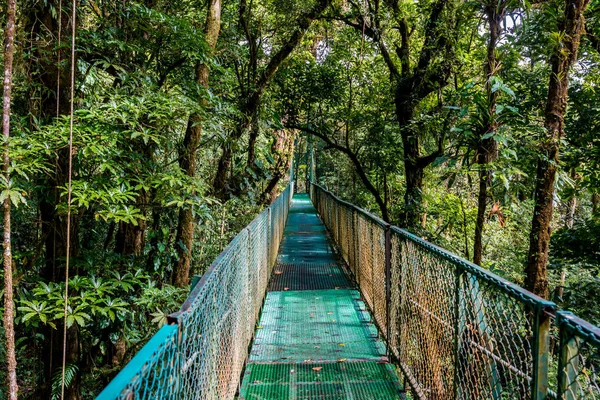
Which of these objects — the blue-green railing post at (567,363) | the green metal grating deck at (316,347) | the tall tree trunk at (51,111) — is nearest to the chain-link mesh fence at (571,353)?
the blue-green railing post at (567,363)

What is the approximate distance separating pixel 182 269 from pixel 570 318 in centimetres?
424

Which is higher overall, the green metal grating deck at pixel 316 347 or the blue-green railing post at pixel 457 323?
the blue-green railing post at pixel 457 323

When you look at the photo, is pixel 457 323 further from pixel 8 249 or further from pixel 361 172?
pixel 361 172

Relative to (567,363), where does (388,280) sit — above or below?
below

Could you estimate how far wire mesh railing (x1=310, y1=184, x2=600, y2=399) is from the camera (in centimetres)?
140

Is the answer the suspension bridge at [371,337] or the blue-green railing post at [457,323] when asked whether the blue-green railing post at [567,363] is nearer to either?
the suspension bridge at [371,337]

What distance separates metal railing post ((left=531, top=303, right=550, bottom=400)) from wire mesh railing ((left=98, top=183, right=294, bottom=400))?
4.11 ft

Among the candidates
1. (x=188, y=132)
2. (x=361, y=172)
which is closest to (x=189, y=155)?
(x=188, y=132)

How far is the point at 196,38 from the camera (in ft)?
12.4

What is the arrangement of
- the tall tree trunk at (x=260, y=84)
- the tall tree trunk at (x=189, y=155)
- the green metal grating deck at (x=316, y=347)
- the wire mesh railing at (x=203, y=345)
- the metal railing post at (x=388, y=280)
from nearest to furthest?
1. the wire mesh railing at (x=203, y=345)
2. the green metal grating deck at (x=316, y=347)
3. the metal railing post at (x=388, y=280)
4. the tall tree trunk at (x=189, y=155)
5. the tall tree trunk at (x=260, y=84)

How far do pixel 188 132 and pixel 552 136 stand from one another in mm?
3671

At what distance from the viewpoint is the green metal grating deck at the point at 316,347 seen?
10.5 ft

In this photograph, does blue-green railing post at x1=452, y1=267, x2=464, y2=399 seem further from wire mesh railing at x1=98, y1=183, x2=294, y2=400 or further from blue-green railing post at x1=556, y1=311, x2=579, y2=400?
wire mesh railing at x1=98, y1=183, x2=294, y2=400

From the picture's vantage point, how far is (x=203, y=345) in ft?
5.98
